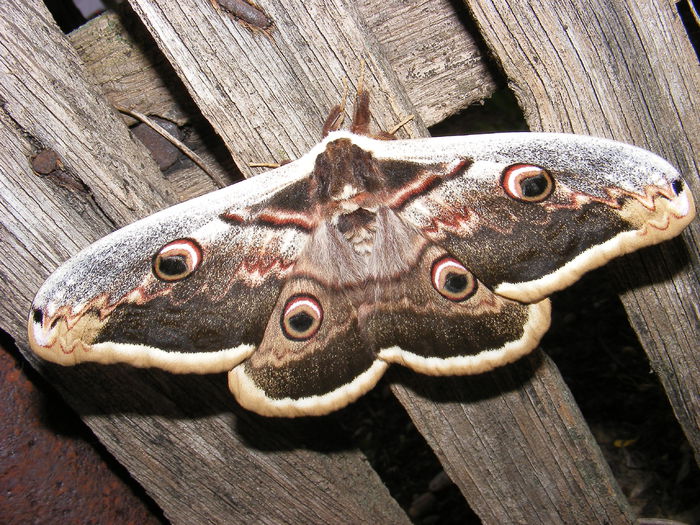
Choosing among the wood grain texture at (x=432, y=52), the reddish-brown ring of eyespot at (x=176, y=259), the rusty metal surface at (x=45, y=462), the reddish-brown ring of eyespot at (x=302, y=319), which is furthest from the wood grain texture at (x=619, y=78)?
the rusty metal surface at (x=45, y=462)

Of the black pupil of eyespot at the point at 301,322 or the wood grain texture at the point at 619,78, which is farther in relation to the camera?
the black pupil of eyespot at the point at 301,322

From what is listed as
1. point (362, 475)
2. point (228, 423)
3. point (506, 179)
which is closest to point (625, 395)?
point (362, 475)

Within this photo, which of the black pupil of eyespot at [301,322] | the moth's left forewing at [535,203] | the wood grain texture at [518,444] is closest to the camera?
the moth's left forewing at [535,203]

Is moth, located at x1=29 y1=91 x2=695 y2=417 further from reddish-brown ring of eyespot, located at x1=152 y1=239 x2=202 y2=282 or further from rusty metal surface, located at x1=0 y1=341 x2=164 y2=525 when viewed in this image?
rusty metal surface, located at x1=0 y1=341 x2=164 y2=525

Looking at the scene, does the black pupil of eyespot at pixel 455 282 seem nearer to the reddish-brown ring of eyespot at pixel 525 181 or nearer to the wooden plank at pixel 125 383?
the reddish-brown ring of eyespot at pixel 525 181

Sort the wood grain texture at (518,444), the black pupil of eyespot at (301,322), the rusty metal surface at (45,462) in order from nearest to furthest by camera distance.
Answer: the rusty metal surface at (45,462)
the black pupil of eyespot at (301,322)
the wood grain texture at (518,444)

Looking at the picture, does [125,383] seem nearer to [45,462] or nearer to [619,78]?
[45,462]

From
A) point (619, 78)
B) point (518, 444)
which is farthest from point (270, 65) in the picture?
point (518, 444)
